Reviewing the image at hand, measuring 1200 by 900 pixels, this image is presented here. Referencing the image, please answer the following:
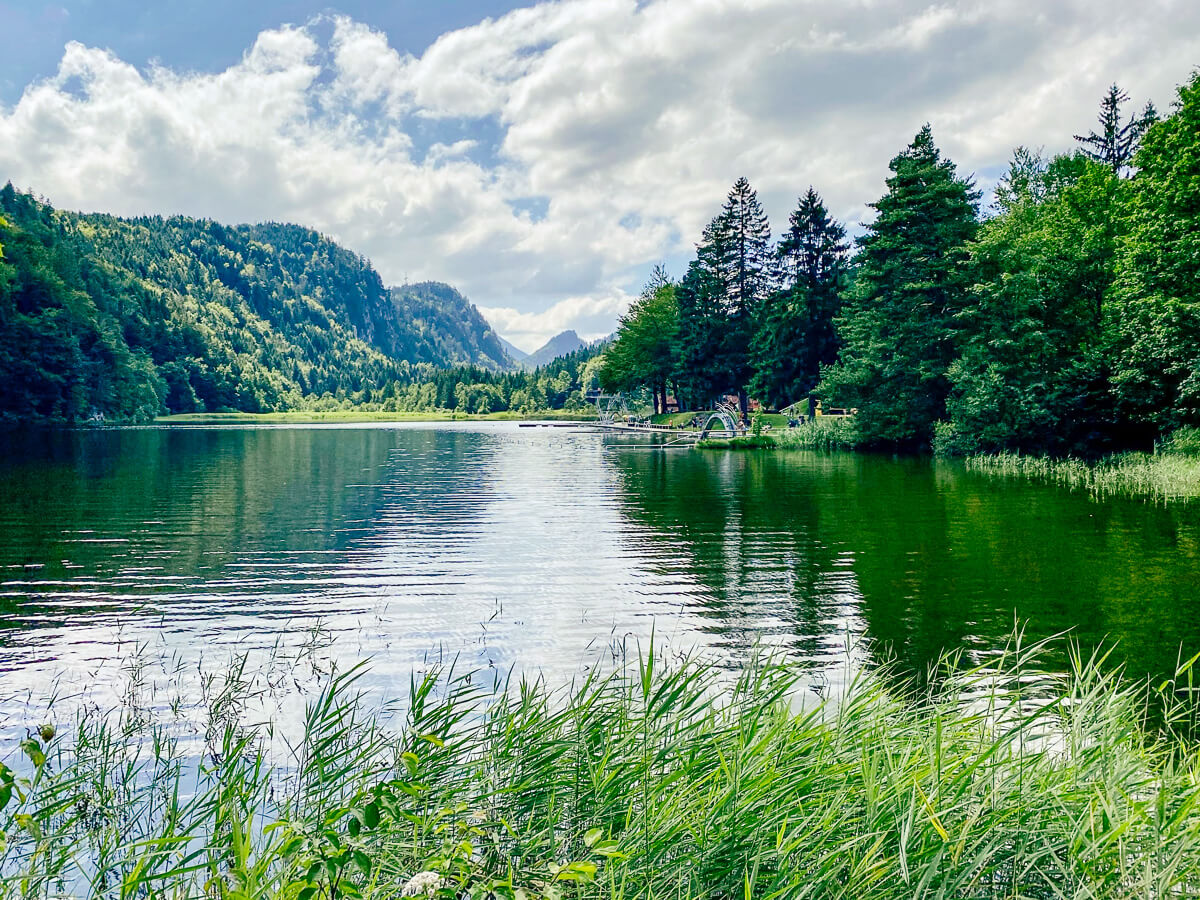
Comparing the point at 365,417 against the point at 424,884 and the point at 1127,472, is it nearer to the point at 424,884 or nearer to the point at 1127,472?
the point at 1127,472

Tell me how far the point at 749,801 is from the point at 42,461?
1868 inches

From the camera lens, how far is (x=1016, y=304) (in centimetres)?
4066

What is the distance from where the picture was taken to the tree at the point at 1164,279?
3030 cm

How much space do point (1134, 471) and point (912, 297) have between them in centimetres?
2125

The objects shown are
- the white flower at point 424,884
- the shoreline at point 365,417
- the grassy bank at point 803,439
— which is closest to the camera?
the white flower at point 424,884

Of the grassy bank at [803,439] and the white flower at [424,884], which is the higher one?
the grassy bank at [803,439]

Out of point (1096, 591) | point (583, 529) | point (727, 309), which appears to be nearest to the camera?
point (1096, 591)

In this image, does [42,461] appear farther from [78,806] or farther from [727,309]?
[727,309]

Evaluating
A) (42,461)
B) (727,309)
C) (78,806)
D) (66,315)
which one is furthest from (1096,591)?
(66,315)

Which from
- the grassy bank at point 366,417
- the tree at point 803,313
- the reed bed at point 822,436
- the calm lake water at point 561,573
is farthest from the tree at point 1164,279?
the grassy bank at point 366,417

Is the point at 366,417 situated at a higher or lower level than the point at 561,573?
higher

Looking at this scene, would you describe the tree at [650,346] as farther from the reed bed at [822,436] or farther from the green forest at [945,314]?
the reed bed at [822,436]

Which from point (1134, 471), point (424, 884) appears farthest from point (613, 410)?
point (424, 884)

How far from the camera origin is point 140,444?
192 ft
